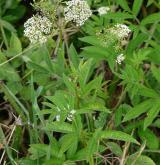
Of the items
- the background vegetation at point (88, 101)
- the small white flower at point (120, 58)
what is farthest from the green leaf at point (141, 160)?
the small white flower at point (120, 58)

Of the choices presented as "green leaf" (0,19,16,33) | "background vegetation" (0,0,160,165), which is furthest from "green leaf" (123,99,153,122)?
"green leaf" (0,19,16,33)

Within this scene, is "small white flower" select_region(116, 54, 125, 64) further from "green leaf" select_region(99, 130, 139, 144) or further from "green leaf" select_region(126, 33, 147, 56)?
"green leaf" select_region(99, 130, 139, 144)

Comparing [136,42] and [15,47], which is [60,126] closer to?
[136,42]

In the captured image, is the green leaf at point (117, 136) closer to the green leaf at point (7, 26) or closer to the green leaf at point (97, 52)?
the green leaf at point (97, 52)

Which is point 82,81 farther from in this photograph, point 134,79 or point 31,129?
point 31,129

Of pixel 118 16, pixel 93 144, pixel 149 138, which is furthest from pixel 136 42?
pixel 93 144

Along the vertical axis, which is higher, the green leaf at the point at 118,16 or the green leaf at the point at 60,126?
the green leaf at the point at 118,16

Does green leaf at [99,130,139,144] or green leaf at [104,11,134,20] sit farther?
green leaf at [104,11,134,20]
